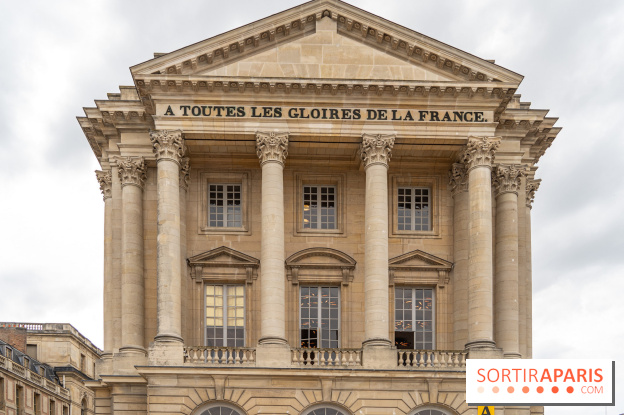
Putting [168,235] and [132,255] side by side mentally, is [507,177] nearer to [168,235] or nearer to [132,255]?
[168,235]

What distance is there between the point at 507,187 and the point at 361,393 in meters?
12.3

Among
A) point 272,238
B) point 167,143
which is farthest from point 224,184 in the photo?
point 272,238

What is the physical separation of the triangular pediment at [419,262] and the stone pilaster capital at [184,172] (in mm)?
10097

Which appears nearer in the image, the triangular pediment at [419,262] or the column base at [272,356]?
the column base at [272,356]

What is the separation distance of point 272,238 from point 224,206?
16.8ft

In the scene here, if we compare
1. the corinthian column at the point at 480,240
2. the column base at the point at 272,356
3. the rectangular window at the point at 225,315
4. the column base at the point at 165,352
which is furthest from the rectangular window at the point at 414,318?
the column base at the point at 165,352

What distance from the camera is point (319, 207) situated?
50.1m

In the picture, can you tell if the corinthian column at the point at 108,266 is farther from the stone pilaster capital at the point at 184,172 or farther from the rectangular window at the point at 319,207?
the rectangular window at the point at 319,207

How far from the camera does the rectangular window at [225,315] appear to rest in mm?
47875

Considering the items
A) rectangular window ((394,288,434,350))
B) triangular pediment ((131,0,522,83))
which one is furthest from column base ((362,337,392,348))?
triangular pediment ((131,0,522,83))

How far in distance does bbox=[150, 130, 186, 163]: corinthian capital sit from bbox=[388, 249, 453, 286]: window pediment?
36.3ft

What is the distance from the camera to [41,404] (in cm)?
9006

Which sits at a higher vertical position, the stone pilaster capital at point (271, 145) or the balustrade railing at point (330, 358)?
the stone pilaster capital at point (271, 145)

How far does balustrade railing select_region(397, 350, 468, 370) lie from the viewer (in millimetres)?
44344
